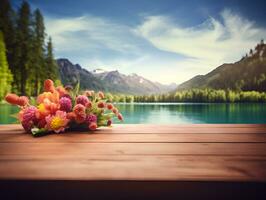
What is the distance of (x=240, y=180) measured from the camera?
1.91 ft

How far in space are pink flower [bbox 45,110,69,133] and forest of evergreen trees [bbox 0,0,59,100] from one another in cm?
1615

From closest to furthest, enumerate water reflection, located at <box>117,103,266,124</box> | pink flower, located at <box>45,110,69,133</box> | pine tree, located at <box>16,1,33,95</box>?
pink flower, located at <box>45,110,69,133</box> < water reflection, located at <box>117,103,266,124</box> < pine tree, located at <box>16,1,33,95</box>

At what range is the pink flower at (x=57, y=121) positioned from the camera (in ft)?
4.00

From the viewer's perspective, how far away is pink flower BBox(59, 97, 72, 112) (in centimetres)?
133

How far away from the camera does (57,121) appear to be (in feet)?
4.02

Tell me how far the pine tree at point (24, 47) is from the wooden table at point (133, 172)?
754 inches

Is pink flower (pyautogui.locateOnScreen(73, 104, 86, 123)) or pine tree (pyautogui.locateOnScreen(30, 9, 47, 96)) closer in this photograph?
pink flower (pyautogui.locateOnScreen(73, 104, 86, 123))

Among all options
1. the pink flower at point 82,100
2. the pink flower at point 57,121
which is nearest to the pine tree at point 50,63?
the pink flower at point 82,100

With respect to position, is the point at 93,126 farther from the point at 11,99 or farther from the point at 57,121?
the point at 11,99

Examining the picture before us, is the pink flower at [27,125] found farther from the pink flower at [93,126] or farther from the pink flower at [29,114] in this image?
the pink flower at [93,126]

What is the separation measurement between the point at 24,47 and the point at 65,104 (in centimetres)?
1895

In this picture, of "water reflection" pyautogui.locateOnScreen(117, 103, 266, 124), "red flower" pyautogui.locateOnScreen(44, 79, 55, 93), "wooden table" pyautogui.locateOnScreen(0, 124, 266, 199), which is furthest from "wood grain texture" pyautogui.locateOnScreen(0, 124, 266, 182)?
"water reflection" pyautogui.locateOnScreen(117, 103, 266, 124)

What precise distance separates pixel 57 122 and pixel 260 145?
783 mm

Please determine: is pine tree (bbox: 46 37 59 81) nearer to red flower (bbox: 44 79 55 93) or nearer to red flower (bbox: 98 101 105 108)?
red flower (bbox: 44 79 55 93)
